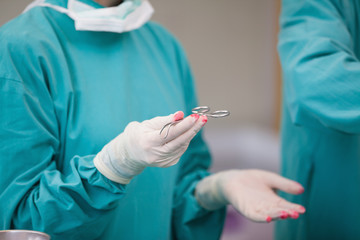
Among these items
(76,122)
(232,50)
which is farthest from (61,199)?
(232,50)

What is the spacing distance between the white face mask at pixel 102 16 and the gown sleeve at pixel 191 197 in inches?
10.0

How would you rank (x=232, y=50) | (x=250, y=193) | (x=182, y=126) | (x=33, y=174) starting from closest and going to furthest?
(x=182, y=126), (x=33, y=174), (x=250, y=193), (x=232, y=50)

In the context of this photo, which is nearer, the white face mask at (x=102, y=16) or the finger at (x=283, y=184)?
the white face mask at (x=102, y=16)

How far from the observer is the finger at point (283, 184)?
1.15 m

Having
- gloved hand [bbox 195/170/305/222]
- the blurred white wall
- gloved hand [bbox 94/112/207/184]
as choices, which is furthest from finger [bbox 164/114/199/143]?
the blurred white wall

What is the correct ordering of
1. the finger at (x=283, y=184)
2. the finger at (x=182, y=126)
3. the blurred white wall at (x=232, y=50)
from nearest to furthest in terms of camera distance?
the finger at (x=182, y=126) < the finger at (x=283, y=184) < the blurred white wall at (x=232, y=50)

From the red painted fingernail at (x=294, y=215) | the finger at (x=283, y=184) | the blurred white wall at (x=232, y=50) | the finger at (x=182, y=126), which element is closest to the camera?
the finger at (x=182, y=126)

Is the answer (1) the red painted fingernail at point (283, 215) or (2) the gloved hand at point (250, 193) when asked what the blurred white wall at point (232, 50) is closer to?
(2) the gloved hand at point (250, 193)

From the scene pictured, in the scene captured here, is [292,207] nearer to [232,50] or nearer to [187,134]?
[187,134]

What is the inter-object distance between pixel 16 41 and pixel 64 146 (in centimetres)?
27

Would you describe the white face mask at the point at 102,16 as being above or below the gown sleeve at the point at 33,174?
above

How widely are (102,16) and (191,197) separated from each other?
61 cm

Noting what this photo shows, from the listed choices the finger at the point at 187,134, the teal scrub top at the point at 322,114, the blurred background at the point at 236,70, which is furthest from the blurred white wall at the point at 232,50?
the finger at the point at 187,134

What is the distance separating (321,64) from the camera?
1073mm
